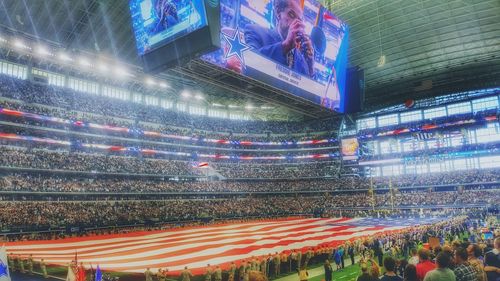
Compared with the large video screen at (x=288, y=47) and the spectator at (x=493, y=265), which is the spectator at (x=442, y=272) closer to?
the spectator at (x=493, y=265)

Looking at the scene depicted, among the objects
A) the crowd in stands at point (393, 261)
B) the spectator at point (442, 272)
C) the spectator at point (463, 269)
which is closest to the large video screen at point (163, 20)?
the crowd in stands at point (393, 261)

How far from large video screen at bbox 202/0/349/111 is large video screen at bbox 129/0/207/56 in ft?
8.84

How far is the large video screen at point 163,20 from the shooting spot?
76.7 feet

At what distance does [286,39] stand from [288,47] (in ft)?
2.26

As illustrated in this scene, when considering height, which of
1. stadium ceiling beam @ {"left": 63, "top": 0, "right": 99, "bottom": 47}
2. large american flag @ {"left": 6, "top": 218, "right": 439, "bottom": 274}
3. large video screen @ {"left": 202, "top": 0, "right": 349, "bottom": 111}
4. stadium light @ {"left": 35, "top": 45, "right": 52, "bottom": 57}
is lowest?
large american flag @ {"left": 6, "top": 218, "right": 439, "bottom": 274}

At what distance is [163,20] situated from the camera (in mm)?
25250

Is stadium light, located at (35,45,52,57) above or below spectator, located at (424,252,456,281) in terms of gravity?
above

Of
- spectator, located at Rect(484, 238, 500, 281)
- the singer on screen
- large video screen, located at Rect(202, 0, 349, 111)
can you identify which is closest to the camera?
spectator, located at Rect(484, 238, 500, 281)

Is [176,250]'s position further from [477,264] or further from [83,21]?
[83,21]

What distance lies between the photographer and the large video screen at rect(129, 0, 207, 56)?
2339cm

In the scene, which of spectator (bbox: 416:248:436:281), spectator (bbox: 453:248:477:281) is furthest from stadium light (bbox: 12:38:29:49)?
spectator (bbox: 453:248:477:281)

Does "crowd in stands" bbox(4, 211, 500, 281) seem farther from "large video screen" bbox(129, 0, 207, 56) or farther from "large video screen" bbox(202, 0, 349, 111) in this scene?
"large video screen" bbox(129, 0, 207, 56)

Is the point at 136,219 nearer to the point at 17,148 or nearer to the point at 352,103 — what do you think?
the point at 17,148

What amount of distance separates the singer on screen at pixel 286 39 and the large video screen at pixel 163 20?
5180 millimetres
